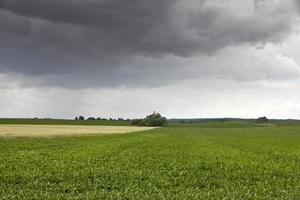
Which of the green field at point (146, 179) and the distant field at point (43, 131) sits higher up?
the distant field at point (43, 131)

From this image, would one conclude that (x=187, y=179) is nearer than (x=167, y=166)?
Yes

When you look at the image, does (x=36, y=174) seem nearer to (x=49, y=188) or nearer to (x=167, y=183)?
(x=49, y=188)

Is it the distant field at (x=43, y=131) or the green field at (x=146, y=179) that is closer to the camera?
the green field at (x=146, y=179)

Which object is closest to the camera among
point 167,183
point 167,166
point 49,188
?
point 49,188

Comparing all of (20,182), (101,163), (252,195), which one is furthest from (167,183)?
(101,163)

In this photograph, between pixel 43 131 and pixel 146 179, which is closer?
pixel 146 179

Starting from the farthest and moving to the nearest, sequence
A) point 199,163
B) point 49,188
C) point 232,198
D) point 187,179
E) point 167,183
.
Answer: point 199,163
point 187,179
point 167,183
point 49,188
point 232,198

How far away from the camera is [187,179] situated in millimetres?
25359

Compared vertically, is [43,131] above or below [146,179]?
above

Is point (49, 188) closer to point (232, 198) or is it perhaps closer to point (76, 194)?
point (76, 194)

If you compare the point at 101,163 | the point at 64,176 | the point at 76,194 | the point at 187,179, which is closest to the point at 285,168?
the point at 187,179

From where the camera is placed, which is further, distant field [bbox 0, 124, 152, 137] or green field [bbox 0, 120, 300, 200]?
distant field [bbox 0, 124, 152, 137]

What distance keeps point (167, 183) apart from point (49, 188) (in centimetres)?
559

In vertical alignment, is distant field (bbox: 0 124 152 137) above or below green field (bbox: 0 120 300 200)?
above
